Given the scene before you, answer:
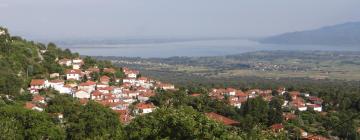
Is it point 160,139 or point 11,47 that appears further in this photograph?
point 11,47

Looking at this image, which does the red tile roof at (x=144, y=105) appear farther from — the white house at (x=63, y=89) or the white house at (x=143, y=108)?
the white house at (x=63, y=89)

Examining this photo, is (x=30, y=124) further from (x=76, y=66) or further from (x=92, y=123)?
(x=76, y=66)

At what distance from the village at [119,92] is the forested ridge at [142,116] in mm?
717

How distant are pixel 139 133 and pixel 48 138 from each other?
7076 millimetres

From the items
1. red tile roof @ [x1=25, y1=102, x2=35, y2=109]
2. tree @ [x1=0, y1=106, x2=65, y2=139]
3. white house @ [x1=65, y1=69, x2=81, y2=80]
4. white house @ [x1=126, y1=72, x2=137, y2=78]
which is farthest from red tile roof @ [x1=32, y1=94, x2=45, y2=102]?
white house @ [x1=126, y1=72, x2=137, y2=78]

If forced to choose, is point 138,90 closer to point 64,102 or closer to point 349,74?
point 64,102

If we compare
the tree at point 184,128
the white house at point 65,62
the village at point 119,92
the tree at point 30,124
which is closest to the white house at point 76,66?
the village at point 119,92

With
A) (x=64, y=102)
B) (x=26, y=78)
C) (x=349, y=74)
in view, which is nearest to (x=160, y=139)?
(x=64, y=102)

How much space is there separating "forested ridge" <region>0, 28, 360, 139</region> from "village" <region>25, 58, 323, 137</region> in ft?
2.35

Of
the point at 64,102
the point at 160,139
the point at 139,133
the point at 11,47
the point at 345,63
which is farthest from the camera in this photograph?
the point at 345,63

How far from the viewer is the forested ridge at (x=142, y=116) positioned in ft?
50.5

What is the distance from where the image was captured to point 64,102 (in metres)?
33.3

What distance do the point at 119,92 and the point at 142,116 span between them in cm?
2604

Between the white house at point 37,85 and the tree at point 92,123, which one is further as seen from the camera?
the white house at point 37,85
